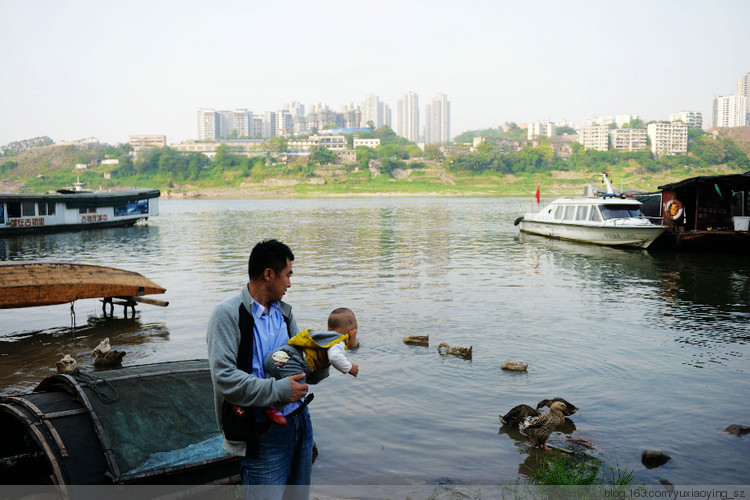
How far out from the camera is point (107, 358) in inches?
432

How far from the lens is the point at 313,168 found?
576ft

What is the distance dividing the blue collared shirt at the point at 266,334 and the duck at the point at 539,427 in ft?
14.2

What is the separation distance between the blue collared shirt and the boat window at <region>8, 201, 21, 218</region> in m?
46.4

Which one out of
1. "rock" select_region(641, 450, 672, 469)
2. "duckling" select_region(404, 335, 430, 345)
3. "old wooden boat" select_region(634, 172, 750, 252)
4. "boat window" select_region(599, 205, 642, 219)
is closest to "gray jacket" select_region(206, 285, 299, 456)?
"rock" select_region(641, 450, 672, 469)

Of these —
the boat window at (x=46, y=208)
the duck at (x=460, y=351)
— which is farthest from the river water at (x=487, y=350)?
the boat window at (x=46, y=208)

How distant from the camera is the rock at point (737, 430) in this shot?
7.64m

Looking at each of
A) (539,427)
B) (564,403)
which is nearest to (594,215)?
(564,403)

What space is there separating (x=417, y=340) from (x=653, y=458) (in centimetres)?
608

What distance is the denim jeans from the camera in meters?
3.81

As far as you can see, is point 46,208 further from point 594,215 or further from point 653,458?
point 653,458

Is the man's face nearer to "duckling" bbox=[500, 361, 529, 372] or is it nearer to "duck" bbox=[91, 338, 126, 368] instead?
"duckling" bbox=[500, 361, 529, 372]

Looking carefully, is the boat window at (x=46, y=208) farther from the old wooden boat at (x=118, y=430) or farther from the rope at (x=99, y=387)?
the rope at (x=99, y=387)

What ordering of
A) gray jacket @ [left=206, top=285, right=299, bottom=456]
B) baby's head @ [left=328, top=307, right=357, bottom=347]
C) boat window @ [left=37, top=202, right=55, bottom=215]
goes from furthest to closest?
boat window @ [left=37, top=202, right=55, bottom=215]
baby's head @ [left=328, top=307, right=357, bottom=347]
gray jacket @ [left=206, top=285, right=299, bottom=456]

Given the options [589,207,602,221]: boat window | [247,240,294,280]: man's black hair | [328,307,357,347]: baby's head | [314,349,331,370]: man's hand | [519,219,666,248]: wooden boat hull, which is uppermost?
[247,240,294,280]: man's black hair
